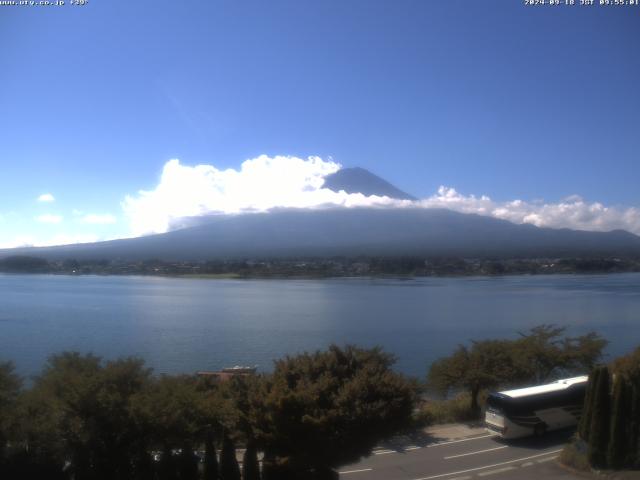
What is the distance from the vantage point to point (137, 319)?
29828mm

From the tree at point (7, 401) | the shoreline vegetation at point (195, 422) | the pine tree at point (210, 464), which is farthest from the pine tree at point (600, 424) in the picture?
the tree at point (7, 401)

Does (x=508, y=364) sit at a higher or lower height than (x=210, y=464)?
lower

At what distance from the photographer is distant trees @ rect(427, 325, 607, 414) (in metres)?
11.0

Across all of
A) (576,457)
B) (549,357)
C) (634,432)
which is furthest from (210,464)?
(549,357)

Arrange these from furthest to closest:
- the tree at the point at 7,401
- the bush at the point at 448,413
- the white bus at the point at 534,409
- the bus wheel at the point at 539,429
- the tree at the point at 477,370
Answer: the tree at the point at 477,370, the bush at the point at 448,413, the bus wheel at the point at 539,429, the white bus at the point at 534,409, the tree at the point at 7,401

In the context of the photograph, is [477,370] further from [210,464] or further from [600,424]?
[210,464]

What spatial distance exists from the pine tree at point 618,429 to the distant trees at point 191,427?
256 centimetres

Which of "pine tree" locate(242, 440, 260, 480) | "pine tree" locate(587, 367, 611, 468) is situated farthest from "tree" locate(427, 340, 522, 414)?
"pine tree" locate(242, 440, 260, 480)

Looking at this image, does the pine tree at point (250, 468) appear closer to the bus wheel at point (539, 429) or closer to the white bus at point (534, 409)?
the white bus at point (534, 409)

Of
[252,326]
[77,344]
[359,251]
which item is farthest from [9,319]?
[359,251]

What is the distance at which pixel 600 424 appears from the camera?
21.4ft

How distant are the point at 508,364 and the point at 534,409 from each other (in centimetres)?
304

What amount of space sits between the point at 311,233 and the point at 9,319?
95.4m

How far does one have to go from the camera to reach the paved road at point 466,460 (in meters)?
6.69
